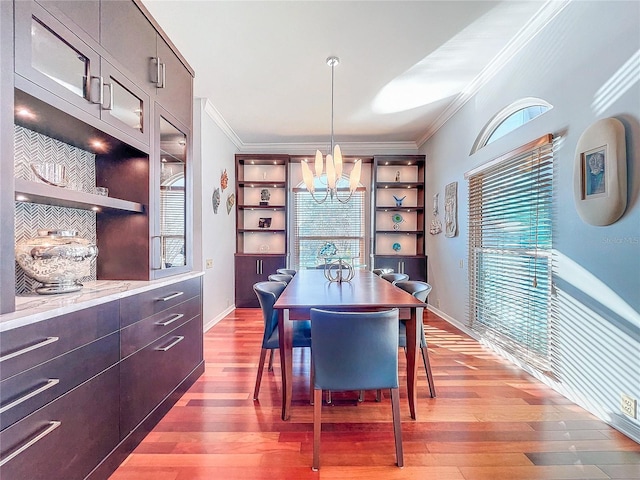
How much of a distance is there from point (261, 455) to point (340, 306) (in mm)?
950

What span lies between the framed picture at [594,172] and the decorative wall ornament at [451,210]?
2015 mm

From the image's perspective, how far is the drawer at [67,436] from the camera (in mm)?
1064

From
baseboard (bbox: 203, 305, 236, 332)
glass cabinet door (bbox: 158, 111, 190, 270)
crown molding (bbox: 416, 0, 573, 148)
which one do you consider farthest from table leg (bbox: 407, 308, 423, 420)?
baseboard (bbox: 203, 305, 236, 332)

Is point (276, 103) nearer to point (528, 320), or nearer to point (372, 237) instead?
point (372, 237)

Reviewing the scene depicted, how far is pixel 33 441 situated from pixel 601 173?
3219mm

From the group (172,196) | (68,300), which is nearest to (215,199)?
(172,196)

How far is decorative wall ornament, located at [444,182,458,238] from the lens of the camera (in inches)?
160

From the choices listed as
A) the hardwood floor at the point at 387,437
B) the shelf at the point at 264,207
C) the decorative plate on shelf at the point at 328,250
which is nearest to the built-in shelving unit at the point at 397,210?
the decorative plate on shelf at the point at 328,250

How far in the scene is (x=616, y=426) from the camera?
6.17ft

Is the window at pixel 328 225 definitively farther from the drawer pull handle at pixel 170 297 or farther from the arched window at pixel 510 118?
the drawer pull handle at pixel 170 297

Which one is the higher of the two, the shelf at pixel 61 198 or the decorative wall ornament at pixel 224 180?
the decorative wall ornament at pixel 224 180

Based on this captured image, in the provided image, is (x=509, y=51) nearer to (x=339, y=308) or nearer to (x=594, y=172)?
(x=594, y=172)

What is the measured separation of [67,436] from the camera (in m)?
1.27

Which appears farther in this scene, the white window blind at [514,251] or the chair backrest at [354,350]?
the white window blind at [514,251]
